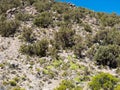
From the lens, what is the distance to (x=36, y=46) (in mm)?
29328

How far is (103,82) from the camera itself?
24.0m

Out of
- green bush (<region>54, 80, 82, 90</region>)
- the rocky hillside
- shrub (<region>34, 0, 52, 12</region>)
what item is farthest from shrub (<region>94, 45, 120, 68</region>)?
shrub (<region>34, 0, 52, 12</region>)

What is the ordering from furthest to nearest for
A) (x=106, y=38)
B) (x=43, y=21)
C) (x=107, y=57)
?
(x=43, y=21) → (x=106, y=38) → (x=107, y=57)

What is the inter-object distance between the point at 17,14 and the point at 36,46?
9.06 m

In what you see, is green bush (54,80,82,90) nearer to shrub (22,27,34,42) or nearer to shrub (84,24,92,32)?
shrub (22,27,34,42)

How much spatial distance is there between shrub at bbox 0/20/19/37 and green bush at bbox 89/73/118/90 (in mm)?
12188

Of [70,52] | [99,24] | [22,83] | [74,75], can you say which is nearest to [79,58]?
[70,52]

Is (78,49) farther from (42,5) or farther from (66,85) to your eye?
(42,5)

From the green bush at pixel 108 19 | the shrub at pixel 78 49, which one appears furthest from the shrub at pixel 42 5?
the shrub at pixel 78 49

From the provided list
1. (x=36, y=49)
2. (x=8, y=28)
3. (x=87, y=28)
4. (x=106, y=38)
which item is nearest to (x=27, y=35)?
(x=8, y=28)

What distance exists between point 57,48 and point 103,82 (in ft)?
25.2

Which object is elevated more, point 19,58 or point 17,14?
point 17,14

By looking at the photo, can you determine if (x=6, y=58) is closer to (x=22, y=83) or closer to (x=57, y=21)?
(x=22, y=83)

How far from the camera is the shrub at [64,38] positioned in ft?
101
